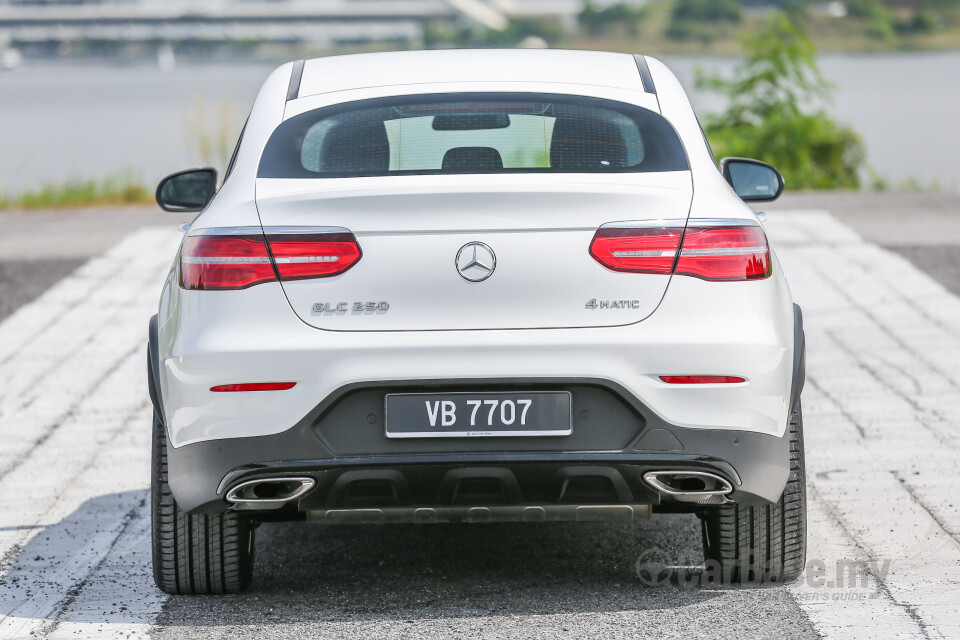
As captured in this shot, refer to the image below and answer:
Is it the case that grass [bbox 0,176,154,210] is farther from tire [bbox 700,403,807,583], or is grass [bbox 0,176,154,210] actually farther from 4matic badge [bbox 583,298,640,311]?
4matic badge [bbox 583,298,640,311]

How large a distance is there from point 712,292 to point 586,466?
538 mm

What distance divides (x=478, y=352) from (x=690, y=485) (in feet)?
2.15

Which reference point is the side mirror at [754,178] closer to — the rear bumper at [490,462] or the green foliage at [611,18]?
the rear bumper at [490,462]

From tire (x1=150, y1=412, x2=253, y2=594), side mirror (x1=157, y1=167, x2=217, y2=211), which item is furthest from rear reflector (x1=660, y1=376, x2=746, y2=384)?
side mirror (x1=157, y1=167, x2=217, y2=211)

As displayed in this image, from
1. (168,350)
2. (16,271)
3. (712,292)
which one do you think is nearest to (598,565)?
(712,292)

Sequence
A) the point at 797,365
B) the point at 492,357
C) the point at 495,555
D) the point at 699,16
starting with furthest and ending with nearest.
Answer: the point at 699,16 → the point at 495,555 → the point at 797,365 → the point at 492,357

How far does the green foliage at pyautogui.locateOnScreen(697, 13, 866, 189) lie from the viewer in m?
18.6

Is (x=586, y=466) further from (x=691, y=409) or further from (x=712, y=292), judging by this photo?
(x=712, y=292)

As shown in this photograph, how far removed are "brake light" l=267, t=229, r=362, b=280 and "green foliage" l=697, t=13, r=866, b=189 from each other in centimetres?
1539

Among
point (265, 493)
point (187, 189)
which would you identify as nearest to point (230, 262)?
point (265, 493)

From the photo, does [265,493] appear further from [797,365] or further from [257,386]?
[797,365]

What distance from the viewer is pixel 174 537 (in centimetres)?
385

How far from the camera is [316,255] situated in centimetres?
344

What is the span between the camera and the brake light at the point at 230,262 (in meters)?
3.46
